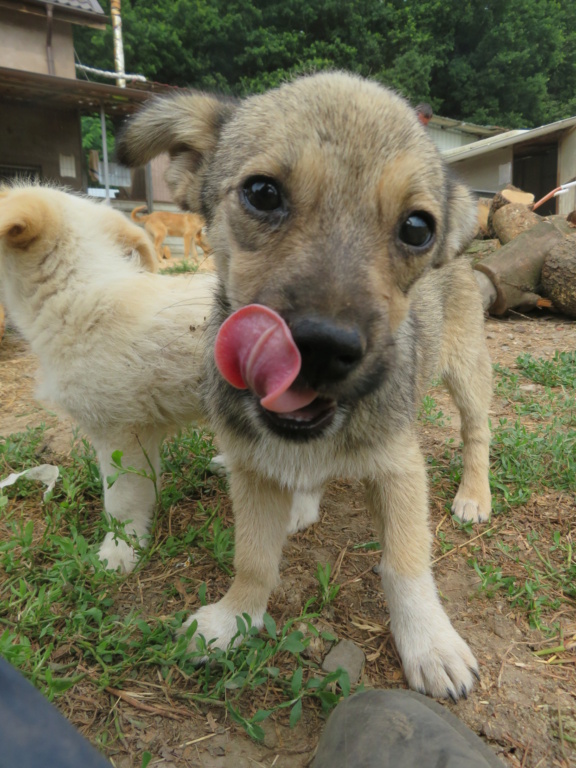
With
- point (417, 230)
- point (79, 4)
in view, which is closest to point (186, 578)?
point (417, 230)

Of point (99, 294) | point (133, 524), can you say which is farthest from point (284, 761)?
point (99, 294)

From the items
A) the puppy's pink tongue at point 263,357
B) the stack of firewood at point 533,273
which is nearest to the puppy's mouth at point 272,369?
the puppy's pink tongue at point 263,357

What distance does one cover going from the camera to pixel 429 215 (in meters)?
2.05

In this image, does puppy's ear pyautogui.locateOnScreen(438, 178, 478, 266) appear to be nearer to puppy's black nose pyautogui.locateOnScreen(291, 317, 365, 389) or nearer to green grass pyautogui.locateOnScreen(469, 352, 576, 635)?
puppy's black nose pyautogui.locateOnScreen(291, 317, 365, 389)

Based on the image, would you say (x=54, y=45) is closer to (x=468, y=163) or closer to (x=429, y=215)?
(x=468, y=163)

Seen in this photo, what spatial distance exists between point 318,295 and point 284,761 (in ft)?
4.97

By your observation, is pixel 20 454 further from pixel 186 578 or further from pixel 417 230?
pixel 417 230

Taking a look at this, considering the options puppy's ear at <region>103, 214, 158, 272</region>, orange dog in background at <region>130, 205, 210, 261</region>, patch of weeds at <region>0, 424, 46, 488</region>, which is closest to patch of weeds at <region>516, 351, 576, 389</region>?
puppy's ear at <region>103, 214, 158, 272</region>

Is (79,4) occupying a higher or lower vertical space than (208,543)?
higher

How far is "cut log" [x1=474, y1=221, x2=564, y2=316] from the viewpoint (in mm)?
8156

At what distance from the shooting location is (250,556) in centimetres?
233

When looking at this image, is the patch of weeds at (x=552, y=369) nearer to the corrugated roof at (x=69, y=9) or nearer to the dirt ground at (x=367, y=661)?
the dirt ground at (x=367, y=661)

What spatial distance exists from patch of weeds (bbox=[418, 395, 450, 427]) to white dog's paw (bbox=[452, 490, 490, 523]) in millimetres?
1319

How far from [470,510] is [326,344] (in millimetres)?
2106
